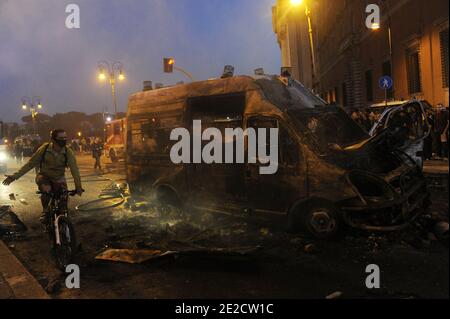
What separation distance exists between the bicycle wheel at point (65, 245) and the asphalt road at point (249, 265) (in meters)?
0.17

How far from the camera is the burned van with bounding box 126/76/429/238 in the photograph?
6.14 metres

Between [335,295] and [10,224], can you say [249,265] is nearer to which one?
[335,295]

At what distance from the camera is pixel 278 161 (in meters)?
6.80

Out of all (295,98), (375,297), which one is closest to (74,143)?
(295,98)

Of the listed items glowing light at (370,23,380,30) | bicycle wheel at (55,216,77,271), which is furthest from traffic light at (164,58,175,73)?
bicycle wheel at (55,216,77,271)

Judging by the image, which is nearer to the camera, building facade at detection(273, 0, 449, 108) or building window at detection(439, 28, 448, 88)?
building window at detection(439, 28, 448, 88)

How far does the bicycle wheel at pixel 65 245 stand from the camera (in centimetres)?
595

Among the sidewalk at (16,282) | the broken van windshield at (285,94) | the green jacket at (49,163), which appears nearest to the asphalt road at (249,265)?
the sidewalk at (16,282)

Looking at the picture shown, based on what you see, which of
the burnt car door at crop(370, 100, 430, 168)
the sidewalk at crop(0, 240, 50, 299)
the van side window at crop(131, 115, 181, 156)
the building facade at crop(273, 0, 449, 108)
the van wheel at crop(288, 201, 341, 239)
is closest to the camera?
the sidewalk at crop(0, 240, 50, 299)

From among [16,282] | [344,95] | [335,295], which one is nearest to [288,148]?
[335,295]

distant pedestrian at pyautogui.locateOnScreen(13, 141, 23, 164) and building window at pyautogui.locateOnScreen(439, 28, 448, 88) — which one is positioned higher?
building window at pyautogui.locateOnScreen(439, 28, 448, 88)

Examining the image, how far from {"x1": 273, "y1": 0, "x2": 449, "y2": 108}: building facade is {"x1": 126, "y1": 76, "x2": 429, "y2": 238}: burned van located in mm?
2714

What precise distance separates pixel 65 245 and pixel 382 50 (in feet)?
66.1

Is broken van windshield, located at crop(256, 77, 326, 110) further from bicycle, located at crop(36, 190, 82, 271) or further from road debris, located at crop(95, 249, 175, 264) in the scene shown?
bicycle, located at crop(36, 190, 82, 271)
